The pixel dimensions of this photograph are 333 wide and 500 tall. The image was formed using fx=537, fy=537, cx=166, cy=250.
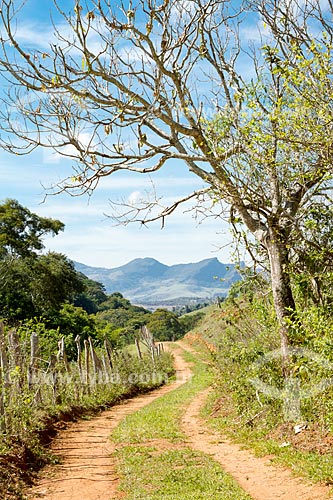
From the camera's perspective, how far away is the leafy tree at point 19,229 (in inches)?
1226

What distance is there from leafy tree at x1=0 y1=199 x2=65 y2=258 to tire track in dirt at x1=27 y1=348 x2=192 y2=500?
1884 cm

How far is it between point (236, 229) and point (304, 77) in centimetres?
485

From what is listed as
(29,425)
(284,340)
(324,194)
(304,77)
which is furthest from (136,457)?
(304,77)

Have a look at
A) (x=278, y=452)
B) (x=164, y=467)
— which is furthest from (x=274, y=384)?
(x=164, y=467)

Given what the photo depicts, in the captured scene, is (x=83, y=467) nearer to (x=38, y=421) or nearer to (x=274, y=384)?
(x=38, y=421)

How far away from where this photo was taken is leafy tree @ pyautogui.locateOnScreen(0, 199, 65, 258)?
3114 centimetres

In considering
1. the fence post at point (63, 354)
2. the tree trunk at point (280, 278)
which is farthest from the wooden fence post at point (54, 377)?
the tree trunk at point (280, 278)

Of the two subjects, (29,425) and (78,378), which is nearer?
(29,425)

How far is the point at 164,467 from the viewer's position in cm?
830

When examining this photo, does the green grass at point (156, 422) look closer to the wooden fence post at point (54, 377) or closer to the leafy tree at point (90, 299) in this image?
the wooden fence post at point (54, 377)

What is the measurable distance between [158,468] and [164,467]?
103 millimetres

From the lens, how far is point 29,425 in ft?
31.3

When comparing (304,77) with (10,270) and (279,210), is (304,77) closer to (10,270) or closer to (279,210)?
(279,210)

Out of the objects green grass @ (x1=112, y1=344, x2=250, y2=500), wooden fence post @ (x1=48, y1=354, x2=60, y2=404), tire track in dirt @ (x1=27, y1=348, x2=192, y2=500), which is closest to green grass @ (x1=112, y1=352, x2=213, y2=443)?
green grass @ (x1=112, y1=344, x2=250, y2=500)
